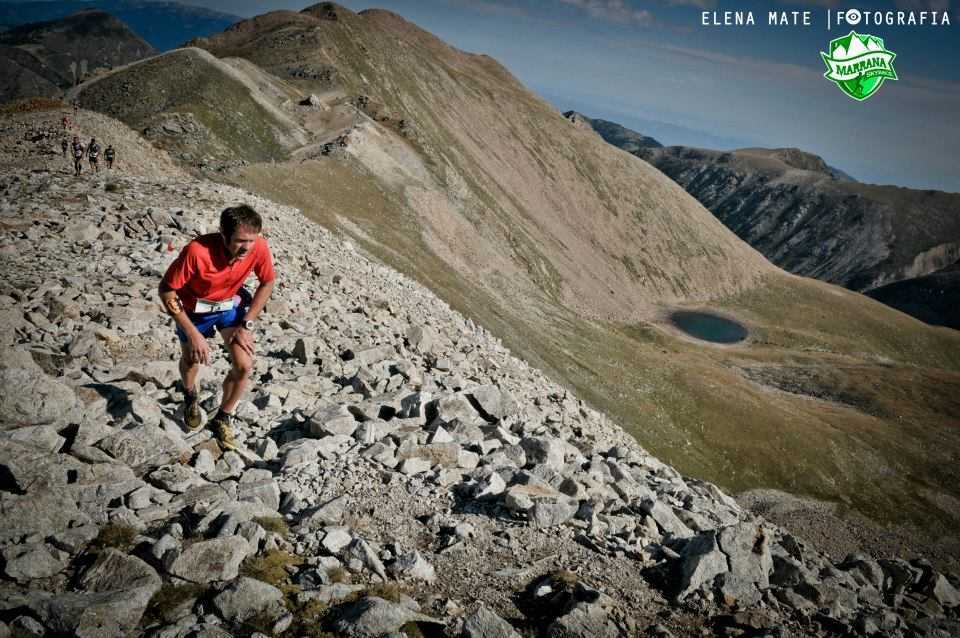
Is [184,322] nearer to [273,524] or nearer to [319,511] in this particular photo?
[273,524]

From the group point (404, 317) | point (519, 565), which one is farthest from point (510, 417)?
point (404, 317)

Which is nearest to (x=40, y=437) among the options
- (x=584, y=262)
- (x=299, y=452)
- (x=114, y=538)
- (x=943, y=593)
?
(x=114, y=538)

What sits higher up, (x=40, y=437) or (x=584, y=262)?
(x=40, y=437)

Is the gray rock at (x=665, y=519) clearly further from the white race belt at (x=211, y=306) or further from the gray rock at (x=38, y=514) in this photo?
the gray rock at (x=38, y=514)

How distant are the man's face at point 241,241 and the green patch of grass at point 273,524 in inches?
A: 174

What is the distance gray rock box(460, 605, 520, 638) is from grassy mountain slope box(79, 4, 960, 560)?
3728 centimetres

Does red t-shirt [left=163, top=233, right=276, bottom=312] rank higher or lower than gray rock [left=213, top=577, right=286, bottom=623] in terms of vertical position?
higher

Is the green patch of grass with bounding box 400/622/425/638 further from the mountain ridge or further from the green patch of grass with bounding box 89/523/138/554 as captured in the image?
the mountain ridge

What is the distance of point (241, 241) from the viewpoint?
9.11 m

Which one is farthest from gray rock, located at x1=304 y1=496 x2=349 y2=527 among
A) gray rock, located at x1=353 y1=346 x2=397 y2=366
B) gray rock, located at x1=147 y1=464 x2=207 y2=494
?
gray rock, located at x1=353 y1=346 x2=397 y2=366

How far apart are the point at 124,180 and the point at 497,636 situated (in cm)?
2556

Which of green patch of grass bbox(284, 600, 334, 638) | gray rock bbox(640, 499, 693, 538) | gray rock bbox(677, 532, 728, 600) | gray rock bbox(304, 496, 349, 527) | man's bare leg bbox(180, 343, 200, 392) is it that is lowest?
gray rock bbox(640, 499, 693, 538)

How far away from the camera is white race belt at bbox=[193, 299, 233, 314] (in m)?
9.70

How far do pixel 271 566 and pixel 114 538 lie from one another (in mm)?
2080
